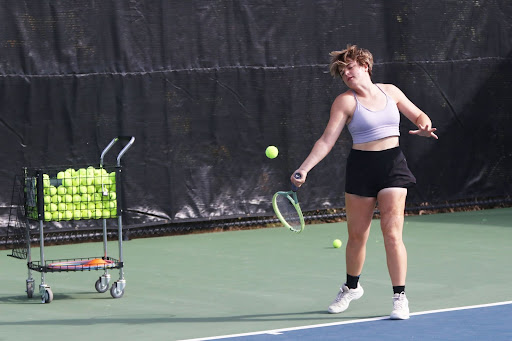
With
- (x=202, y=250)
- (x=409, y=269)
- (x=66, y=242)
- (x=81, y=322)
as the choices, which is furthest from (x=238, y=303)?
(x=66, y=242)

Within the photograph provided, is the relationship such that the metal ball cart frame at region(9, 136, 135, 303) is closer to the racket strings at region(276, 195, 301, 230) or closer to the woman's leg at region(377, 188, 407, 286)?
the racket strings at region(276, 195, 301, 230)

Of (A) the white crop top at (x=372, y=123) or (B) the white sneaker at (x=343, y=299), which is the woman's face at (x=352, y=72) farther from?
(B) the white sneaker at (x=343, y=299)

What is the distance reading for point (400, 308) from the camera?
219 inches

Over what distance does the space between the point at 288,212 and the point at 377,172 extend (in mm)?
724

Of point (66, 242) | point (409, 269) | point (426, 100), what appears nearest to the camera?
point (409, 269)

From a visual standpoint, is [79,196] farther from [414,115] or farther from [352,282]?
[414,115]

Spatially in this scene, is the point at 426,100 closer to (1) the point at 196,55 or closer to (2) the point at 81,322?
(1) the point at 196,55

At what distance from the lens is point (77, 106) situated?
358 inches

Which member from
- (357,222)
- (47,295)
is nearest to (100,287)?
(47,295)

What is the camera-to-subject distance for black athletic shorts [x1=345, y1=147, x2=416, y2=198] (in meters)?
5.64

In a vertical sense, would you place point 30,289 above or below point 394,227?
below

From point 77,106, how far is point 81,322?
11.7 ft

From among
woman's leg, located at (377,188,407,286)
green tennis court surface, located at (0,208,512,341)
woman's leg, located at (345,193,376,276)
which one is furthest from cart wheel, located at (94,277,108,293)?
woman's leg, located at (377,188,407,286)

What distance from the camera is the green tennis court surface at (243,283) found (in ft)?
18.9
